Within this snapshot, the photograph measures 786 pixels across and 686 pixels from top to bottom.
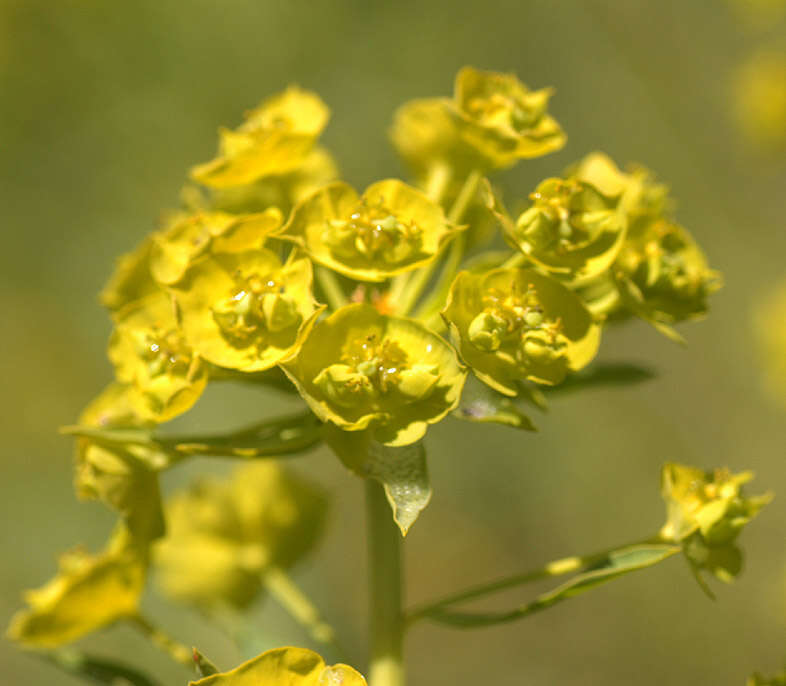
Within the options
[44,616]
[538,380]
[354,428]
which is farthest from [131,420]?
[538,380]

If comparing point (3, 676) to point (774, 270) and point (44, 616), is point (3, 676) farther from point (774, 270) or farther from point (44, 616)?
point (774, 270)

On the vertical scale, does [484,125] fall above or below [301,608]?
above

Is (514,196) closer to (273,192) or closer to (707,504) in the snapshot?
(273,192)

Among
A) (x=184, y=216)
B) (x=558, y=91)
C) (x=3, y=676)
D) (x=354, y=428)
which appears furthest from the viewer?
(x=558, y=91)

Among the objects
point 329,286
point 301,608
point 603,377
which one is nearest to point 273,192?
point 329,286

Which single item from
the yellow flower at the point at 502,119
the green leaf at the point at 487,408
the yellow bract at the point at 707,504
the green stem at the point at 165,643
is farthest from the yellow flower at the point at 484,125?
the green stem at the point at 165,643

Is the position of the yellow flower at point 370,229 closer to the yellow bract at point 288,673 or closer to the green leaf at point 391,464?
the green leaf at point 391,464

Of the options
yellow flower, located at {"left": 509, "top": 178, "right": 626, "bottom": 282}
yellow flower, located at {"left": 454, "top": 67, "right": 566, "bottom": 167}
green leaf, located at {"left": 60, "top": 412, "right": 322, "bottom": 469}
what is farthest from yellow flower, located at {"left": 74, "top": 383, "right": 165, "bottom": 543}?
yellow flower, located at {"left": 454, "top": 67, "right": 566, "bottom": 167}
